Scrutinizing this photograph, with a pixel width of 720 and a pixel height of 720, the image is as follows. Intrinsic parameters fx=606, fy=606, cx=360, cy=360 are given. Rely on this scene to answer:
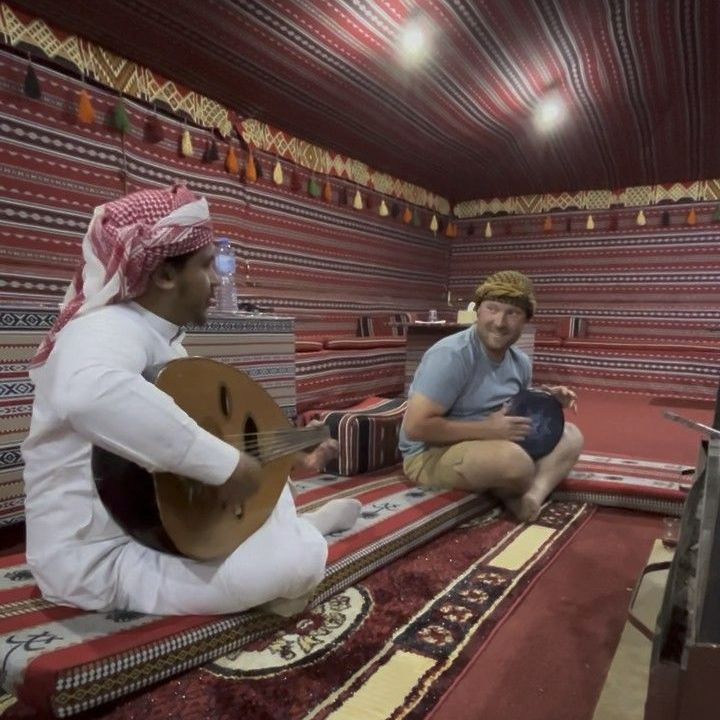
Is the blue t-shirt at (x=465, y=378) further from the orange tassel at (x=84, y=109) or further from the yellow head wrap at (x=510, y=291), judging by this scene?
the orange tassel at (x=84, y=109)

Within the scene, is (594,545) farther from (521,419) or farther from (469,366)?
(469,366)

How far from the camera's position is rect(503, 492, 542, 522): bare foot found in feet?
8.20

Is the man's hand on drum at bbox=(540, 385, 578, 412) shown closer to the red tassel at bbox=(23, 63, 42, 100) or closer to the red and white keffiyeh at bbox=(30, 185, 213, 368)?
the red and white keffiyeh at bbox=(30, 185, 213, 368)

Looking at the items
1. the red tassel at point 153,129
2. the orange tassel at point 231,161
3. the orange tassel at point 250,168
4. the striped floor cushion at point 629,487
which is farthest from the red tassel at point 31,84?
the striped floor cushion at point 629,487

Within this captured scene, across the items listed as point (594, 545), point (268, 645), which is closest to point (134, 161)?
point (268, 645)

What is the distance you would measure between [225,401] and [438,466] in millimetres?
1342

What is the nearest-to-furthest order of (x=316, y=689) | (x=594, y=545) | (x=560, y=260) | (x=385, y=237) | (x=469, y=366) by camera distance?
1. (x=316, y=689)
2. (x=594, y=545)
3. (x=469, y=366)
4. (x=385, y=237)
5. (x=560, y=260)

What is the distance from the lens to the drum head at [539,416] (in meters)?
2.59

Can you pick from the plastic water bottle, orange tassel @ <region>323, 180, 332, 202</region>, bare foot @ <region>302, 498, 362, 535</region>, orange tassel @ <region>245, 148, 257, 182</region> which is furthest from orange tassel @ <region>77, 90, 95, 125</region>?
orange tassel @ <region>323, 180, 332, 202</region>

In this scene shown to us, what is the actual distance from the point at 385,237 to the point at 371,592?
4.22 metres

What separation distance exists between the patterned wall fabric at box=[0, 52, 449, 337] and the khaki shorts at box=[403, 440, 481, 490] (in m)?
1.73

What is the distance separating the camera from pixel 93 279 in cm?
135

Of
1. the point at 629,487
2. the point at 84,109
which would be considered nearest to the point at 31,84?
the point at 84,109

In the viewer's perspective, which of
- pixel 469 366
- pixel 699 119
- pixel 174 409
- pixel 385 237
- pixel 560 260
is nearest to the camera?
pixel 174 409
